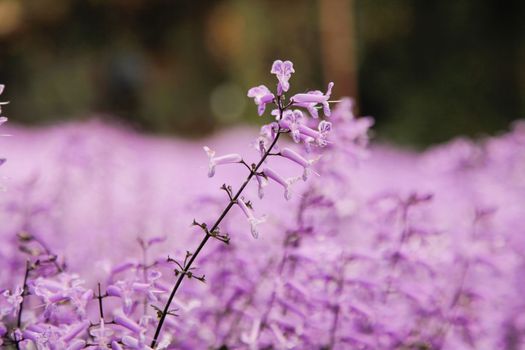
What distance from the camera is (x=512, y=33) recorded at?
15.6m

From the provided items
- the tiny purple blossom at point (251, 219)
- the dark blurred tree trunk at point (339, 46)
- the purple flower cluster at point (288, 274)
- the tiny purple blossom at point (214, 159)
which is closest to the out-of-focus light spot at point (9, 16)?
the dark blurred tree trunk at point (339, 46)

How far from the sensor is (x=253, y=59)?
1722 centimetres

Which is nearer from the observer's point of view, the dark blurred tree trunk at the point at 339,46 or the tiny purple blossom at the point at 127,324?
the tiny purple blossom at the point at 127,324

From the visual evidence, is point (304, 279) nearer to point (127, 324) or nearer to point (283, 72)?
point (127, 324)

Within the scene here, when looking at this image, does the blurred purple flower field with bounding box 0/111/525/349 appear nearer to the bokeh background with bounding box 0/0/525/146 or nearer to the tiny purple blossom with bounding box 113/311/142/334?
the tiny purple blossom with bounding box 113/311/142/334

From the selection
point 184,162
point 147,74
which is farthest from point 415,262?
point 147,74

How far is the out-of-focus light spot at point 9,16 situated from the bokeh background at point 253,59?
49mm

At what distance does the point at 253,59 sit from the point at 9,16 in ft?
22.8

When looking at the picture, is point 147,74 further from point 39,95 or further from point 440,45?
point 440,45

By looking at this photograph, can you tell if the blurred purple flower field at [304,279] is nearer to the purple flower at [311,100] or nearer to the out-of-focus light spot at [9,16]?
the purple flower at [311,100]

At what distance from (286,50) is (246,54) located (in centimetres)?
109

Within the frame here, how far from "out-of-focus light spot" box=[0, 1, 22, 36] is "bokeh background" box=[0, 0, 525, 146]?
0.16 feet

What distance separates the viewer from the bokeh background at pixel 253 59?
15.7 m

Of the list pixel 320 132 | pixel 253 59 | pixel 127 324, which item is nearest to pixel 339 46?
pixel 253 59
